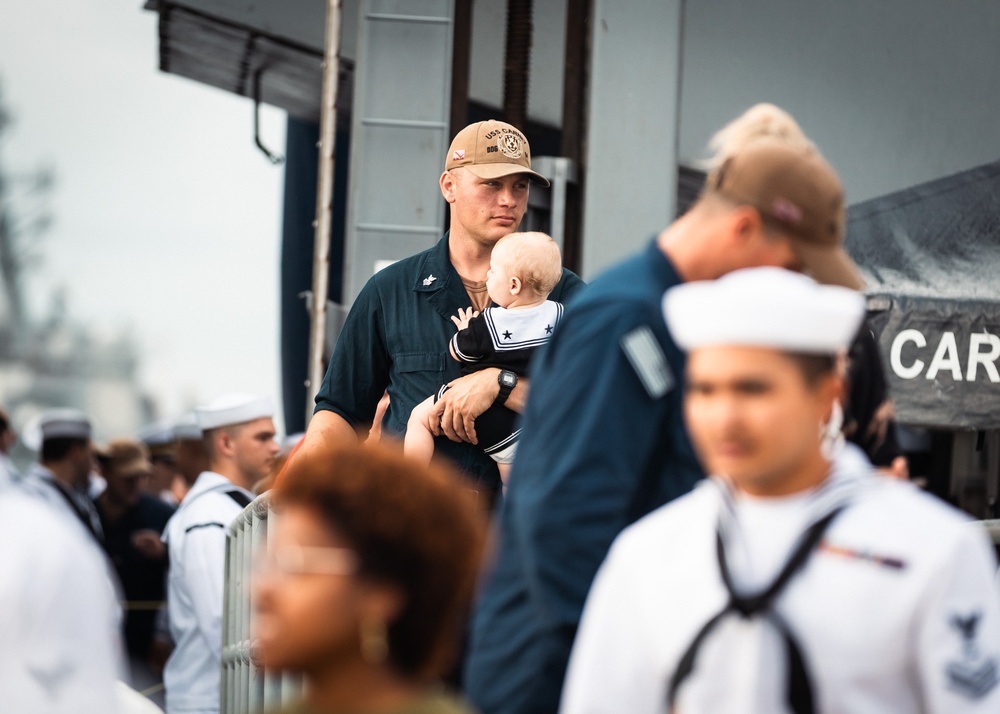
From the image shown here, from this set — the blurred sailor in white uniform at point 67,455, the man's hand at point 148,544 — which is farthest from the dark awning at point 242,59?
the man's hand at point 148,544

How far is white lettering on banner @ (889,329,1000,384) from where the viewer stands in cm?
650

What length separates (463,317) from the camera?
415 centimetres

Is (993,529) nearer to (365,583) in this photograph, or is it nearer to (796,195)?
(796,195)

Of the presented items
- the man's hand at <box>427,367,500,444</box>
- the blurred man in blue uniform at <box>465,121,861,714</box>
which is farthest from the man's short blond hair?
the blurred man in blue uniform at <box>465,121,861,714</box>

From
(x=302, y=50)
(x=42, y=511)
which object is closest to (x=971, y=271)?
(x=302, y=50)

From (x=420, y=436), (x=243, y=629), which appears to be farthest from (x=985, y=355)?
(x=420, y=436)

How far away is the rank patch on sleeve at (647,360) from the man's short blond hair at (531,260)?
4.81 ft

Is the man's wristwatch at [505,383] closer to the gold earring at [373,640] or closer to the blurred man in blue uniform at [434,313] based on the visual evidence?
the blurred man in blue uniform at [434,313]

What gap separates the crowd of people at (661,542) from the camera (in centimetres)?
190

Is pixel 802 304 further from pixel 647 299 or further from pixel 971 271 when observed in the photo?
pixel 971 271

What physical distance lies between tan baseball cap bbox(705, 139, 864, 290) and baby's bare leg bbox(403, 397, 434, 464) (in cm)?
135

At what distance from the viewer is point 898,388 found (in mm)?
6512

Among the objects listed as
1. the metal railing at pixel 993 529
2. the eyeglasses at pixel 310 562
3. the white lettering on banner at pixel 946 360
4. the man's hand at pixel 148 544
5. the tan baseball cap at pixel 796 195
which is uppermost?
the tan baseball cap at pixel 796 195

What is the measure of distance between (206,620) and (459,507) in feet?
16.4
